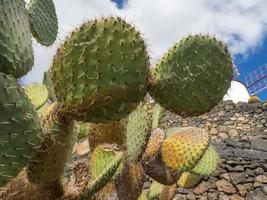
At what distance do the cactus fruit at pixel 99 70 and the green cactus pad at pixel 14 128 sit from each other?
15 cm

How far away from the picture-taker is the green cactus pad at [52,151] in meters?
1.75

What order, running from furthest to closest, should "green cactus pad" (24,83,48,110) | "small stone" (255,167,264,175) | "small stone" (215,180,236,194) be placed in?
"small stone" (255,167,264,175) → "small stone" (215,180,236,194) → "green cactus pad" (24,83,48,110)

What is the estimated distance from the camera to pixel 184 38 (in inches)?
78.6

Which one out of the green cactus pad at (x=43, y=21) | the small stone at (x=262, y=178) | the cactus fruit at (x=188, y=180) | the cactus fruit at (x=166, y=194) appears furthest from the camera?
the small stone at (x=262, y=178)

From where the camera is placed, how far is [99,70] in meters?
1.64

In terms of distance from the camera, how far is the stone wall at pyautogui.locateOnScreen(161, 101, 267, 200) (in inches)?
338

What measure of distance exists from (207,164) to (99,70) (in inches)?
105

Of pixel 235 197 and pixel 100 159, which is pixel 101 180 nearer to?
pixel 100 159

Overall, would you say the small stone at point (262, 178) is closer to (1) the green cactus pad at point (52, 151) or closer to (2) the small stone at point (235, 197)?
(2) the small stone at point (235, 197)

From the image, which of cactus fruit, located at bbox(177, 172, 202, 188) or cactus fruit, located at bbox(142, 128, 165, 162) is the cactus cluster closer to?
cactus fruit, located at bbox(142, 128, 165, 162)

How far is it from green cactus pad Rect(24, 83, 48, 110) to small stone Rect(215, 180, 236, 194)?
579cm

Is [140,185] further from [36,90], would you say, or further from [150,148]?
[36,90]

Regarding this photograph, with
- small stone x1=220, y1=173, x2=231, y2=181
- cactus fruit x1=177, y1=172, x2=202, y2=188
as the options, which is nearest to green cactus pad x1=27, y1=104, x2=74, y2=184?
cactus fruit x1=177, y1=172, x2=202, y2=188

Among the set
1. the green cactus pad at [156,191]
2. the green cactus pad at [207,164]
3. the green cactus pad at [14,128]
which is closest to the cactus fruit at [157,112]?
the green cactus pad at [207,164]
